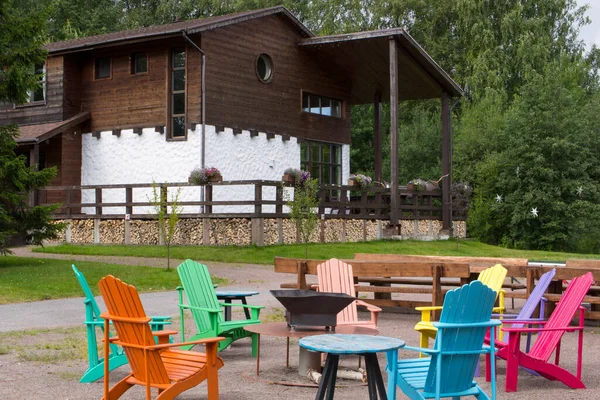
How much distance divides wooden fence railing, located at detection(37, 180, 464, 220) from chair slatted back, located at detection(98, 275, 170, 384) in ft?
54.0

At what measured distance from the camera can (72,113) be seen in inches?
1126

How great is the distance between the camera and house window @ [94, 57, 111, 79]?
28078mm

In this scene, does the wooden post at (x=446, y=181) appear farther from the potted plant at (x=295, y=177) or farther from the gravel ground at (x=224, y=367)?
the gravel ground at (x=224, y=367)

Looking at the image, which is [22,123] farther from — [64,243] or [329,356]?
[329,356]

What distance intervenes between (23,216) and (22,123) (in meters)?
11.2

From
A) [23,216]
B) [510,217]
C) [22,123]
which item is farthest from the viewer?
[510,217]

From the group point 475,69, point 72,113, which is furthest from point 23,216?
point 475,69

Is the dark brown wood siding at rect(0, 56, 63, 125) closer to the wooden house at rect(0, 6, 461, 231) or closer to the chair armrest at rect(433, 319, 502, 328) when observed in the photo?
the wooden house at rect(0, 6, 461, 231)

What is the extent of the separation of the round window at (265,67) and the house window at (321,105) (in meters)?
2.16

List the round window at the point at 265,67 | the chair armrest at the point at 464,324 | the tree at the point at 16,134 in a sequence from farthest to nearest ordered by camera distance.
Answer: the round window at the point at 265,67 < the tree at the point at 16,134 < the chair armrest at the point at 464,324

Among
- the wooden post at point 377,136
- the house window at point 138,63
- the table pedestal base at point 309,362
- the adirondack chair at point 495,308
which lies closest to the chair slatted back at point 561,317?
the adirondack chair at point 495,308

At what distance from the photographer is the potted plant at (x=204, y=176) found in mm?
24203

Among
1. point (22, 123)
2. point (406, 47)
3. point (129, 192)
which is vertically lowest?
point (129, 192)

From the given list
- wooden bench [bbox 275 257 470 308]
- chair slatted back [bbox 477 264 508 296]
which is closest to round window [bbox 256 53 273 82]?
wooden bench [bbox 275 257 470 308]
